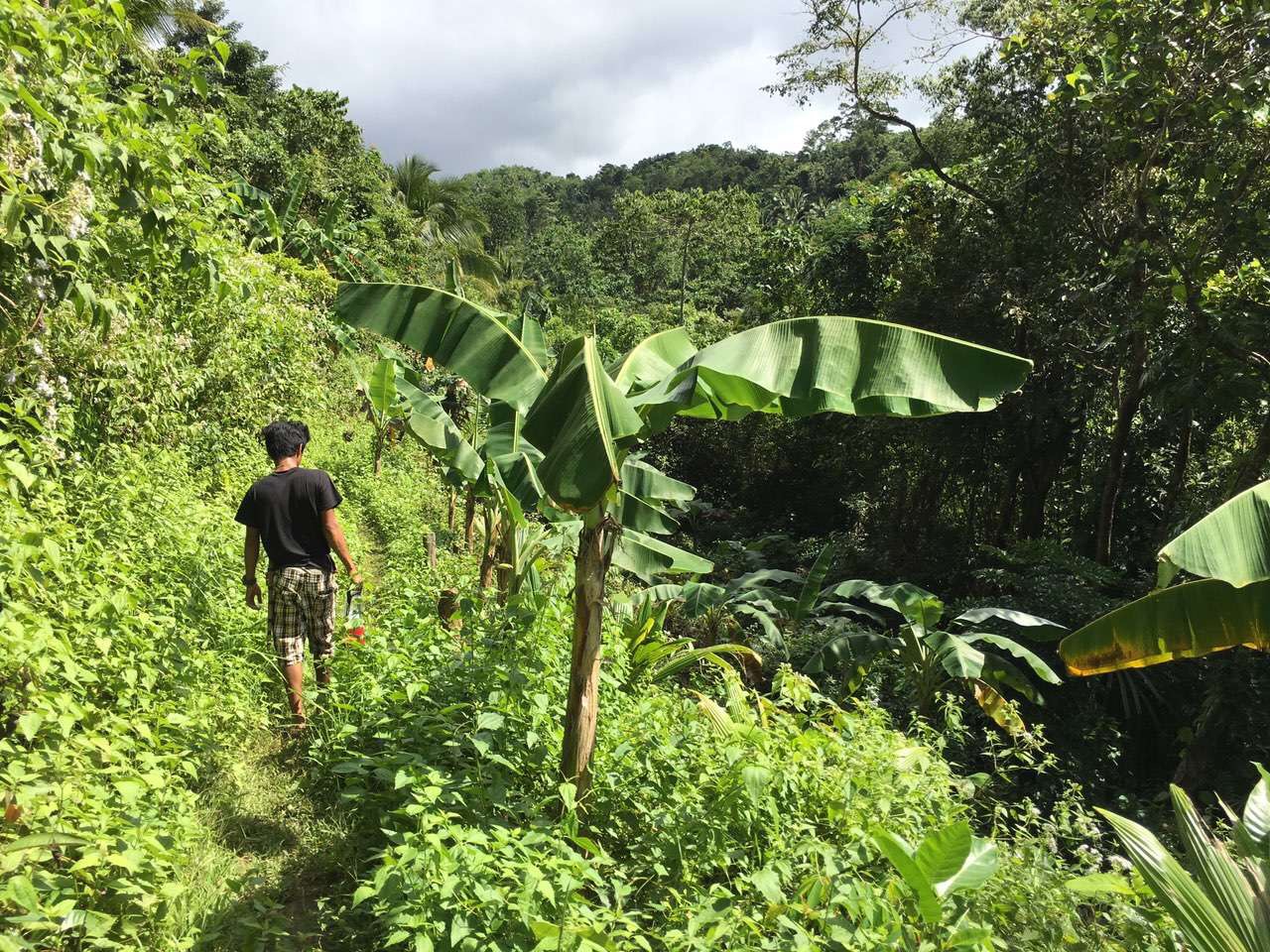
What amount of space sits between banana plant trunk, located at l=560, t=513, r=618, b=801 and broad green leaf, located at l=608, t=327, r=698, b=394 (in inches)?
30.3

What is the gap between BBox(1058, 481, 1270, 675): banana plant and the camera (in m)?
2.87

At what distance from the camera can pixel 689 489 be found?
17.9 feet

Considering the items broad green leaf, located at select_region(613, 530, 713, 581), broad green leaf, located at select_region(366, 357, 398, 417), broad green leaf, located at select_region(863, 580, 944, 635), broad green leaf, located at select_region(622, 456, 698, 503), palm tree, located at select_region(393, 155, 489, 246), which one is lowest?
broad green leaf, located at select_region(613, 530, 713, 581)

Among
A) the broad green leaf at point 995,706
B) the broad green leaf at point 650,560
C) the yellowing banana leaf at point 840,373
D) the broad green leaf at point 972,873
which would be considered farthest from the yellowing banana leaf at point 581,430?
the broad green leaf at point 995,706

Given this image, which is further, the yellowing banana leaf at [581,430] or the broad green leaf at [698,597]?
the broad green leaf at [698,597]

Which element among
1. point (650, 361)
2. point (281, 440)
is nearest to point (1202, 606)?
point (650, 361)

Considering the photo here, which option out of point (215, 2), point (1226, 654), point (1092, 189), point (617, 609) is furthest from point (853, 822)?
point (215, 2)

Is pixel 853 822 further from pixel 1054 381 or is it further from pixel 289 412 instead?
pixel 1054 381

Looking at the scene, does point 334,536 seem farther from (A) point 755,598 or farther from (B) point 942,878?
(A) point 755,598

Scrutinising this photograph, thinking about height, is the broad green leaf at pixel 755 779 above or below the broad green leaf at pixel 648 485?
below

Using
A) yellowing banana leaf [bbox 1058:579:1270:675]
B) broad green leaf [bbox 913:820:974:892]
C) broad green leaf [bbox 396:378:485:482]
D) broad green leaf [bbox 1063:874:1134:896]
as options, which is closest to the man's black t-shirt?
broad green leaf [bbox 396:378:485:482]

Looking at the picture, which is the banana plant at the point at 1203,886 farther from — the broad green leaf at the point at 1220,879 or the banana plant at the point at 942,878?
the banana plant at the point at 942,878

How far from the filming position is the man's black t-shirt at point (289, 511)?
4.04 meters

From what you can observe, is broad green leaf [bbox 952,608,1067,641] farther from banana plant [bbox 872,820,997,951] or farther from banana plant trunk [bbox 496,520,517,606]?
banana plant [bbox 872,820,997,951]
